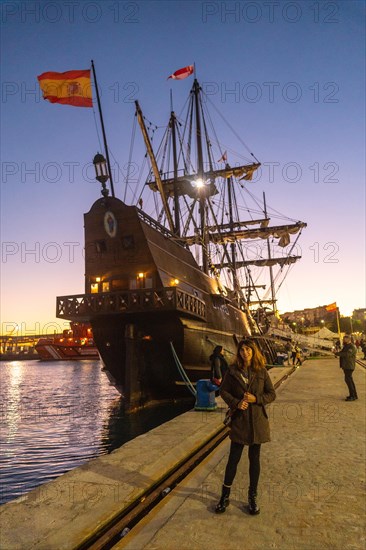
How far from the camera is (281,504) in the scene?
441cm

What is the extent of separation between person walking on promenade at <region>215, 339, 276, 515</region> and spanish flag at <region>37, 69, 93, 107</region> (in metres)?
13.6

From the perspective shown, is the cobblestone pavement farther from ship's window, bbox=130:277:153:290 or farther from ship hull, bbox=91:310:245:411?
ship's window, bbox=130:277:153:290

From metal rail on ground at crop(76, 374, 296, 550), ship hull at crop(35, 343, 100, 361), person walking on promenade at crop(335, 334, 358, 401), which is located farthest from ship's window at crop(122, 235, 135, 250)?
ship hull at crop(35, 343, 100, 361)

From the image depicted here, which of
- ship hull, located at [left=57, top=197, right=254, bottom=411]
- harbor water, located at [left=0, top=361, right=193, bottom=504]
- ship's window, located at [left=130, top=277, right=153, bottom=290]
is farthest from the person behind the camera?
ship's window, located at [left=130, top=277, right=153, bottom=290]

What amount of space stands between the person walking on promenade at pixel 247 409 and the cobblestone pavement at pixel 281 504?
12.3 inches

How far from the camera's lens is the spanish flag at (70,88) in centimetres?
1492

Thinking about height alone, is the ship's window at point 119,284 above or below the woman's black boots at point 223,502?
above

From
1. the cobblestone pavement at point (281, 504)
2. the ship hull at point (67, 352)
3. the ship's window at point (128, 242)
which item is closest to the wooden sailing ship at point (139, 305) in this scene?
the ship's window at point (128, 242)

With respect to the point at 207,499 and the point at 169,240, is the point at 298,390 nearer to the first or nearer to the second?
the point at 169,240

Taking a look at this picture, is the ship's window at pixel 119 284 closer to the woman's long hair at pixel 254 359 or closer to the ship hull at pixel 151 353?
the ship hull at pixel 151 353

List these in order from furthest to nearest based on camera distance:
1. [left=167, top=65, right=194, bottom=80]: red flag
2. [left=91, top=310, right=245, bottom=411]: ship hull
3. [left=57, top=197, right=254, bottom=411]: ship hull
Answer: [left=167, top=65, right=194, bottom=80]: red flag < [left=91, top=310, right=245, bottom=411]: ship hull < [left=57, top=197, right=254, bottom=411]: ship hull

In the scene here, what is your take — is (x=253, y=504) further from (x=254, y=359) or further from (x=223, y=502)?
(x=254, y=359)

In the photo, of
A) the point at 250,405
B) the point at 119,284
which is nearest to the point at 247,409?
the point at 250,405

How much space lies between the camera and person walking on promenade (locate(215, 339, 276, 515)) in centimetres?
439
